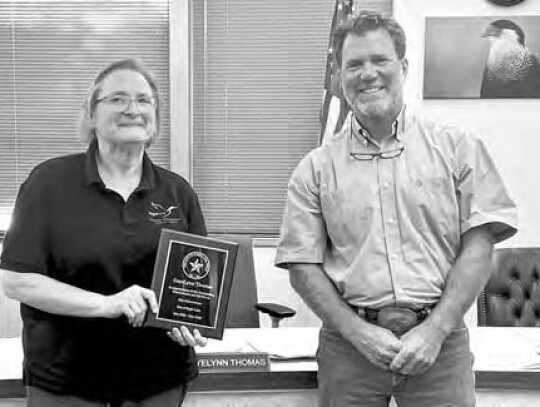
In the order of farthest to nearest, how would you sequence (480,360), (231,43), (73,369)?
1. (231,43)
2. (480,360)
3. (73,369)

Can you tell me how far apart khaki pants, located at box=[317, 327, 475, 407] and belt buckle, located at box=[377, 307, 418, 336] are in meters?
0.10

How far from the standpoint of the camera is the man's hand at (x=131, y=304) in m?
1.54

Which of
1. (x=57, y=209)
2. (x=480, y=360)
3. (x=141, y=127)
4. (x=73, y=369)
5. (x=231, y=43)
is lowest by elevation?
(x=480, y=360)

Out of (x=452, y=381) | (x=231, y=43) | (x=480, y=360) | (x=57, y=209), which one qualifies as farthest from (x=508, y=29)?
(x=57, y=209)

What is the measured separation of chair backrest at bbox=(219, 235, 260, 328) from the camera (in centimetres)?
314

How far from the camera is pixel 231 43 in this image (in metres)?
3.97

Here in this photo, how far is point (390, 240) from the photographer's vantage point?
1.72 meters

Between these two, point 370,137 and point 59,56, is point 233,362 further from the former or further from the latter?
point 59,56

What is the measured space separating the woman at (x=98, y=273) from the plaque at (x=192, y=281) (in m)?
0.04

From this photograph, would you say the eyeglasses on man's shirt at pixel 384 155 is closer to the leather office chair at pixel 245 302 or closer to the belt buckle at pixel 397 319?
the belt buckle at pixel 397 319

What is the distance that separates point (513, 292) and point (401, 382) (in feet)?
3.99

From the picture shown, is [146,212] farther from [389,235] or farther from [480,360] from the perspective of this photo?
[480,360]

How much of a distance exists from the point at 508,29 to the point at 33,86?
2.67 metres

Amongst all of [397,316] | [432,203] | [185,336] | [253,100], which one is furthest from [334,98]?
[185,336]
